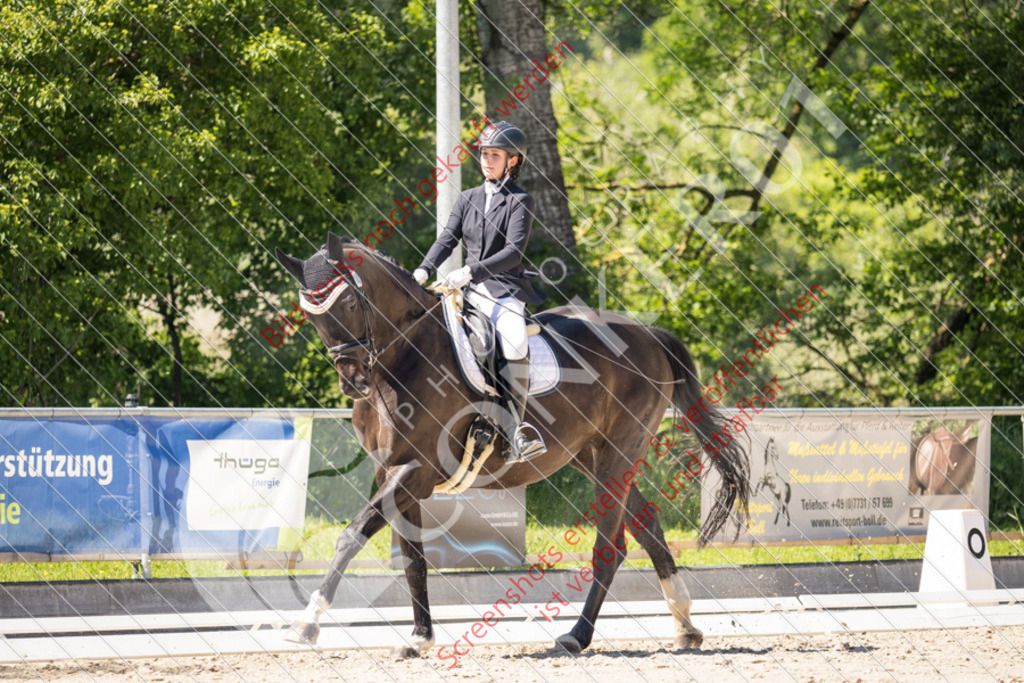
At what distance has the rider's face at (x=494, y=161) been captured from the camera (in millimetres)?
6648

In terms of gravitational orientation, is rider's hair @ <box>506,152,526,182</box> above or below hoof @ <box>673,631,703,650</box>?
above

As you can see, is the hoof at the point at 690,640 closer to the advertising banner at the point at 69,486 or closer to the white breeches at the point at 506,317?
the white breeches at the point at 506,317

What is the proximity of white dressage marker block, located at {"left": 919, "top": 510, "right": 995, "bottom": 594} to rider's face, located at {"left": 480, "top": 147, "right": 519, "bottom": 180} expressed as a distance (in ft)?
17.6

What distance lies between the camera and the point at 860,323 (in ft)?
54.7

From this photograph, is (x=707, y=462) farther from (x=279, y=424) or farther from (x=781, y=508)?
(x=279, y=424)

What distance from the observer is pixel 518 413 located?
6.57m

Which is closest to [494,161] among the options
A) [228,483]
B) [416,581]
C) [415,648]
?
[416,581]

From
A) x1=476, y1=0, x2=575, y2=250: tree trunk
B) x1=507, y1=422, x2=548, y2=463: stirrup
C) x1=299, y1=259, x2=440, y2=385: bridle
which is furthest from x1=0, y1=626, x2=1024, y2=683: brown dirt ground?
x1=476, y1=0, x2=575, y2=250: tree trunk

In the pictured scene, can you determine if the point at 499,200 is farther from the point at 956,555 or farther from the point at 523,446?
the point at 956,555

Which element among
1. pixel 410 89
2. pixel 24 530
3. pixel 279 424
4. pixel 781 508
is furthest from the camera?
pixel 410 89

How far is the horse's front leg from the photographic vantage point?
5336 mm

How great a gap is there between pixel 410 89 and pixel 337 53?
1.82 meters

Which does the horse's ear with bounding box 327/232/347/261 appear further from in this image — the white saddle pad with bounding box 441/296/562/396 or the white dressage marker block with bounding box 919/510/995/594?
the white dressage marker block with bounding box 919/510/995/594

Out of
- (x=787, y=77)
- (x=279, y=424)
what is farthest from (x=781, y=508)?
(x=787, y=77)
